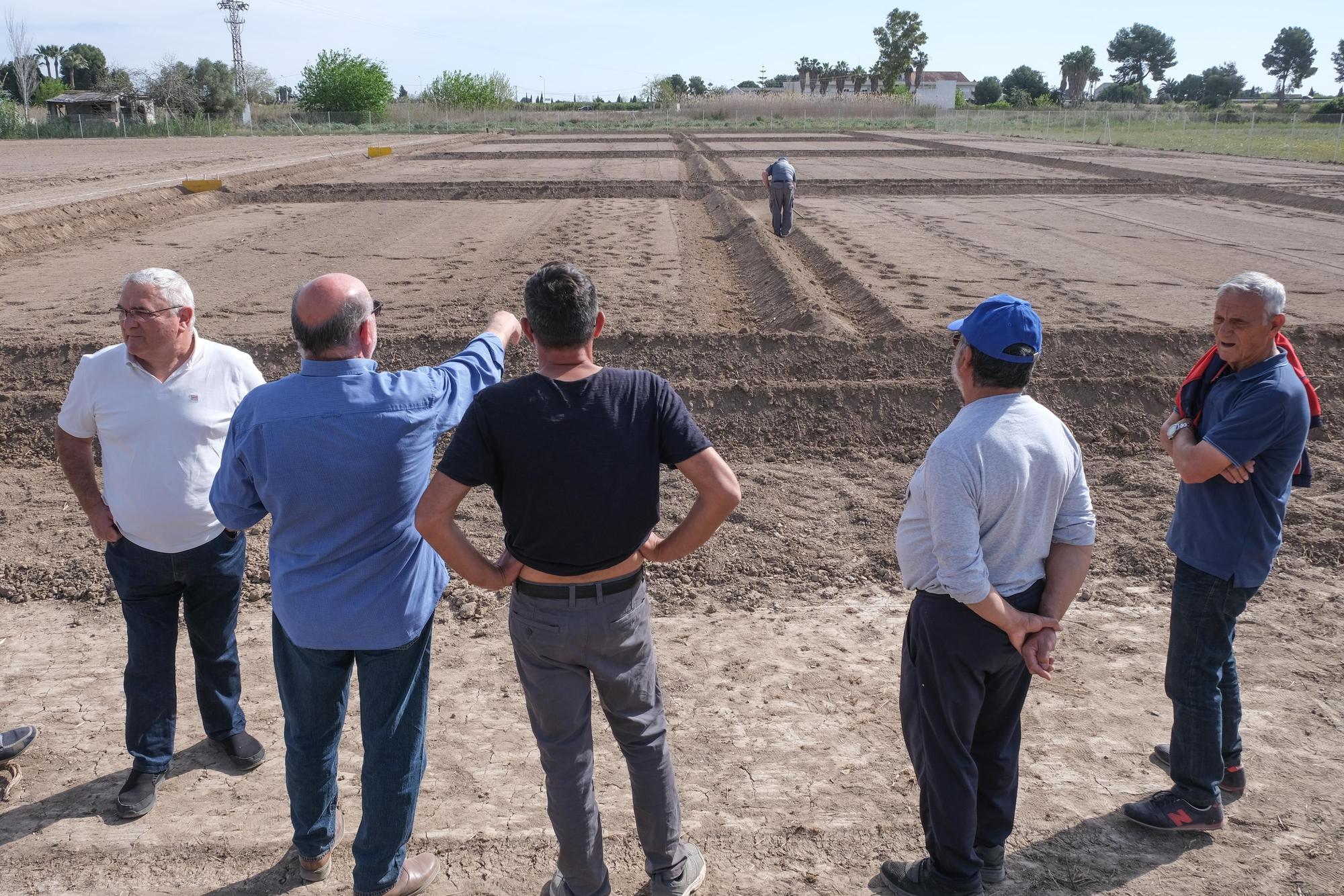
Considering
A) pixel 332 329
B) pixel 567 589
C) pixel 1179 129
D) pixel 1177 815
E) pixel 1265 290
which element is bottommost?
pixel 1177 815

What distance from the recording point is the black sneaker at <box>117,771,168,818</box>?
3566 mm

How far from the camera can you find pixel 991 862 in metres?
3.18

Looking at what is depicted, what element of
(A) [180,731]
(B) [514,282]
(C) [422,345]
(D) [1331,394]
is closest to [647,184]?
(B) [514,282]

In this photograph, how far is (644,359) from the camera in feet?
31.2

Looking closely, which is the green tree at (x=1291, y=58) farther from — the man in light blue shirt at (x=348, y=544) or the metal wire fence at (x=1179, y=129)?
the man in light blue shirt at (x=348, y=544)

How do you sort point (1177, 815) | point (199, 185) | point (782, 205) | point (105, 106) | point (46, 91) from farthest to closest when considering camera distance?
1. point (46, 91)
2. point (105, 106)
3. point (199, 185)
4. point (782, 205)
5. point (1177, 815)

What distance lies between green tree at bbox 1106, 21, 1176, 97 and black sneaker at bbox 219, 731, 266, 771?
160 m

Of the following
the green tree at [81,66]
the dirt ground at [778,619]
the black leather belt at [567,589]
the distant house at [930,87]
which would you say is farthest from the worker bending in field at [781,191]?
the green tree at [81,66]

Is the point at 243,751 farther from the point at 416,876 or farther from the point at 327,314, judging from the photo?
the point at 327,314

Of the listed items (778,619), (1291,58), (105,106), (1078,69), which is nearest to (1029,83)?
(1078,69)

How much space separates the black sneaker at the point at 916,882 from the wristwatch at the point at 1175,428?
166 cm

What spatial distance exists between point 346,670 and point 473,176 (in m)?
29.1

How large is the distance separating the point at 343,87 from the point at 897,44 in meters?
60.3

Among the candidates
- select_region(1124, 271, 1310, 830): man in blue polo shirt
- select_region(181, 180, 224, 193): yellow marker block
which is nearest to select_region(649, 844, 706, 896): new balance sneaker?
select_region(1124, 271, 1310, 830): man in blue polo shirt
